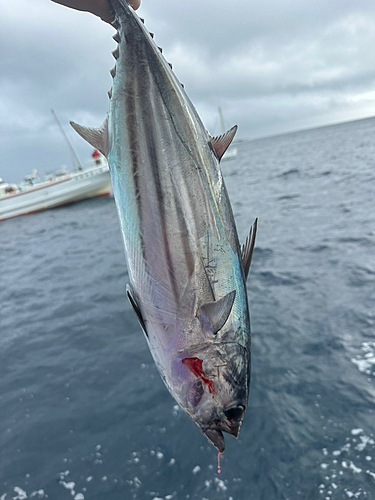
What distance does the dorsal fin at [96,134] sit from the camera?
5.10 ft

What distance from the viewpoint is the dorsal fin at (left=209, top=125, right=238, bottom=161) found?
5.06 ft

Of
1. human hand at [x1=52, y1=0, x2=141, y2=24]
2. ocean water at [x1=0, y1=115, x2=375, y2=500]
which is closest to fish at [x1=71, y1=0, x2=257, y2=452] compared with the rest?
human hand at [x1=52, y1=0, x2=141, y2=24]

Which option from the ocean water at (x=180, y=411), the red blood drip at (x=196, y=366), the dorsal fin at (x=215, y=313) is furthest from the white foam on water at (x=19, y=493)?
the dorsal fin at (x=215, y=313)

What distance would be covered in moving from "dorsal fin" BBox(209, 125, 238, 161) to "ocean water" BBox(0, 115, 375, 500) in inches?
121

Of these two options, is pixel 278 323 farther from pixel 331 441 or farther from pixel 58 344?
pixel 58 344

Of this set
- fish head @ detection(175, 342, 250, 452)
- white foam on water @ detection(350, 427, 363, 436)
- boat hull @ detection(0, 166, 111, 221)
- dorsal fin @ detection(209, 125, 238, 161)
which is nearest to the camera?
fish head @ detection(175, 342, 250, 452)

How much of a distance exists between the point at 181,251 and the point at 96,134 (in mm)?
818

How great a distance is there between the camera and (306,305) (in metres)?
5.51

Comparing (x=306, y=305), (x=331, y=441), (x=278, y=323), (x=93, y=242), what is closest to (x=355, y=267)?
(x=306, y=305)

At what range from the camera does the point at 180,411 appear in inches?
150

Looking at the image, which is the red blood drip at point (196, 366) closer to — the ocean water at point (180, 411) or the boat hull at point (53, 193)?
the ocean water at point (180, 411)

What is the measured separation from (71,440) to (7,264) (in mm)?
11009

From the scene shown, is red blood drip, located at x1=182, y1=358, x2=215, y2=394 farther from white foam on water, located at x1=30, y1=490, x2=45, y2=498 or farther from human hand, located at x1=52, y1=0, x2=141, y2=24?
white foam on water, located at x1=30, y1=490, x2=45, y2=498

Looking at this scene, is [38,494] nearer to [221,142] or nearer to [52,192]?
[221,142]
